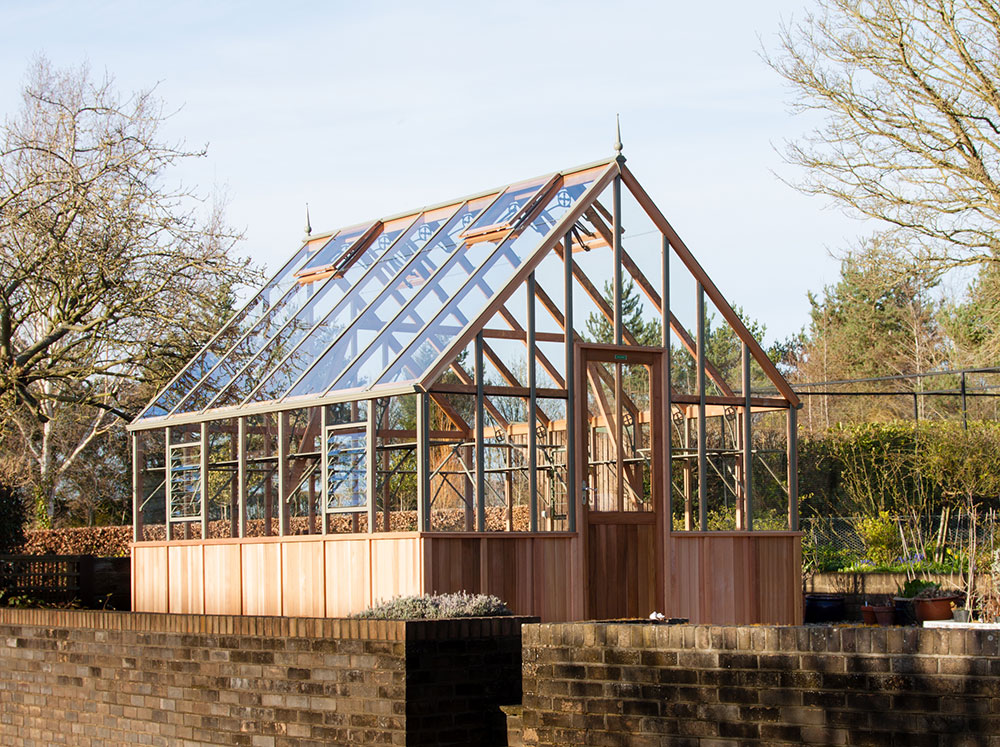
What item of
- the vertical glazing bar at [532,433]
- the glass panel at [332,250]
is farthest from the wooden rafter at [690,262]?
the glass panel at [332,250]

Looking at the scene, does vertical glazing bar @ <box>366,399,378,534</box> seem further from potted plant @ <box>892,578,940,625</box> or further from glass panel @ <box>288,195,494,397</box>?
potted plant @ <box>892,578,940,625</box>

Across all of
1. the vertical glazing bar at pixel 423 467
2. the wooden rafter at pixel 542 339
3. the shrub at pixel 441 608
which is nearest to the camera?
the shrub at pixel 441 608

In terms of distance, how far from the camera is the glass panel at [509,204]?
43.2ft

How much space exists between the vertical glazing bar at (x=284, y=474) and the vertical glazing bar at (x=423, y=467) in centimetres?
199

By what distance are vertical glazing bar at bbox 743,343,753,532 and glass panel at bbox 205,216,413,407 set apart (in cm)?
416

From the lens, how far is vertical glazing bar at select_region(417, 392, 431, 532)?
1112cm

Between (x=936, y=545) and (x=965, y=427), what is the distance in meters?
2.57

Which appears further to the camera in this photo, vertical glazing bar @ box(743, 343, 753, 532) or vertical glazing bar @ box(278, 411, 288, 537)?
vertical glazing bar @ box(743, 343, 753, 532)

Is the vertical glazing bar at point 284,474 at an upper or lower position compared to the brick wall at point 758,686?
upper

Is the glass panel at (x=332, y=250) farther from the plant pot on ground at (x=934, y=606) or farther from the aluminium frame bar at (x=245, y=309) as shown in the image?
the plant pot on ground at (x=934, y=606)

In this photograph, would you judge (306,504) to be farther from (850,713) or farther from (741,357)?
(850,713)

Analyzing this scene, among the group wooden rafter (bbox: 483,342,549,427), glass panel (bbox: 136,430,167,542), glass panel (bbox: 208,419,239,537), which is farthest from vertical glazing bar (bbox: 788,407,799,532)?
glass panel (bbox: 136,430,167,542)

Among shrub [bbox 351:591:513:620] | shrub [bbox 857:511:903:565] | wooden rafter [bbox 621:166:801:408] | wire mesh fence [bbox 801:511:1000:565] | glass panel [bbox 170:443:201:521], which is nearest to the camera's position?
shrub [bbox 351:591:513:620]

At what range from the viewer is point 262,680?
28.3 feet
